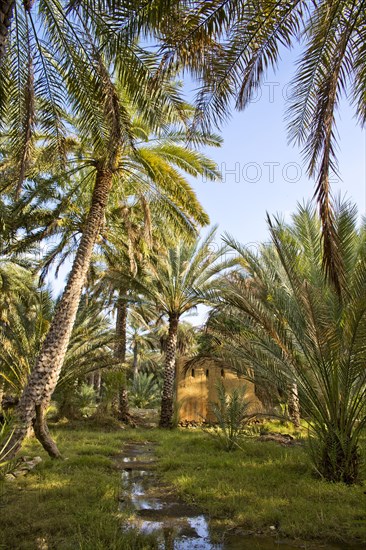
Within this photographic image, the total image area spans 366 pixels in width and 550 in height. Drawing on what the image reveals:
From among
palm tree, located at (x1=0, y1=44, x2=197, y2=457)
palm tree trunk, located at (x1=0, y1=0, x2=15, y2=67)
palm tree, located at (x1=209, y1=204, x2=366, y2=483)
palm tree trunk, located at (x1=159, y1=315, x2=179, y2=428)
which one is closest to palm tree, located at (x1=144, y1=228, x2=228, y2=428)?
Result: palm tree trunk, located at (x1=159, y1=315, x2=179, y2=428)

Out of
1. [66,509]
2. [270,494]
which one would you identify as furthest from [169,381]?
[66,509]

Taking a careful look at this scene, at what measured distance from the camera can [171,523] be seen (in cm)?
465

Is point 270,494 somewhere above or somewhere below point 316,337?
below

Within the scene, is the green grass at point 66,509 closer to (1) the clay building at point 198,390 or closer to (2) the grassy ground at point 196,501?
(2) the grassy ground at point 196,501

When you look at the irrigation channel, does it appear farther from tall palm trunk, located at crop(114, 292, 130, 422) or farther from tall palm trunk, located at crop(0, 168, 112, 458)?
tall palm trunk, located at crop(114, 292, 130, 422)

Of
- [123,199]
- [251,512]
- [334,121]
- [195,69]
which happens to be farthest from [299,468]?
[123,199]

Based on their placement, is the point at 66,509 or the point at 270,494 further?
the point at 270,494

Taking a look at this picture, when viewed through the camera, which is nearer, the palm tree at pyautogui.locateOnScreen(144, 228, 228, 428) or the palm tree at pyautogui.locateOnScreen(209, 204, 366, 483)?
the palm tree at pyautogui.locateOnScreen(209, 204, 366, 483)

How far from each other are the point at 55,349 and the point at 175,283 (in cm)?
833

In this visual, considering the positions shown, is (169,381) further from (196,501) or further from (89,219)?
(196,501)

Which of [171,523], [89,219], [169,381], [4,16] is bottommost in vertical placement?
[171,523]

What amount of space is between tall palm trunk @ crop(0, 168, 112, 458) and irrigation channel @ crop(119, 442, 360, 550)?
84.2 inches

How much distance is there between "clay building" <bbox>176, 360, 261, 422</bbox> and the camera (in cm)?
1672

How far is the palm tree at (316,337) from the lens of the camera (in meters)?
6.21
